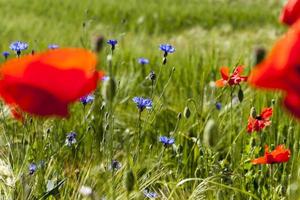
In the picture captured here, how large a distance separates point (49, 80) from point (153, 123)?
1778 mm

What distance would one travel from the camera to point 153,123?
2.59 m

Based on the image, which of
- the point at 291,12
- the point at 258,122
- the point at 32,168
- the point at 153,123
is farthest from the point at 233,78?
the point at 291,12

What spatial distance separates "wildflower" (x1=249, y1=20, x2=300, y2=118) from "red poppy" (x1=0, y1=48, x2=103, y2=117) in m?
0.21

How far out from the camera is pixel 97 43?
102 centimetres

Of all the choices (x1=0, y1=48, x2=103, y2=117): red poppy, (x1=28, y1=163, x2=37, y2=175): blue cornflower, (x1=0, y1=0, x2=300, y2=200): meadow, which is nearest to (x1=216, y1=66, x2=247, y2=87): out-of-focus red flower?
(x1=0, y1=0, x2=300, y2=200): meadow

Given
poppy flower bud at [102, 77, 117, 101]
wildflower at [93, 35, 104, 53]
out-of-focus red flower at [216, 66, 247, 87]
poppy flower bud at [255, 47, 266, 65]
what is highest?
wildflower at [93, 35, 104, 53]

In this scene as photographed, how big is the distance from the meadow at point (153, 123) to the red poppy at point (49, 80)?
200 mm

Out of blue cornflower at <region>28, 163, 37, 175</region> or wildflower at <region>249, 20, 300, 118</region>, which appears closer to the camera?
wildflower at <region>249, 20, 300, 118</region>

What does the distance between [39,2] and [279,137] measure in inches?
211

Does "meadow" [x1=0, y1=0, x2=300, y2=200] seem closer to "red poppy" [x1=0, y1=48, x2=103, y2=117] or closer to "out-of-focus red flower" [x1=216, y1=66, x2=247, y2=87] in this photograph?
"out-of-focus red flower" [x1=216, y1=66, x2=247, y2=87]

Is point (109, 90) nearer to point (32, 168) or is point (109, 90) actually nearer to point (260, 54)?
point (260, 54)

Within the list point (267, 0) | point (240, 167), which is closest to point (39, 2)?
point (267, 0)

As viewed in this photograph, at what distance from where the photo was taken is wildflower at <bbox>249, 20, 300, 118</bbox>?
75 cm

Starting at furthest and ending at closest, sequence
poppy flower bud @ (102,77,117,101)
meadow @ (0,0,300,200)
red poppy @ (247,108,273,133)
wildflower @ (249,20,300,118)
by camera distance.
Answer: red poppy @ (247,108,273,133) → meadow @ (0,0,300,200) → poppy flower bud @ (102,77,117,101) → wildflower @ (249,20,300,118)
